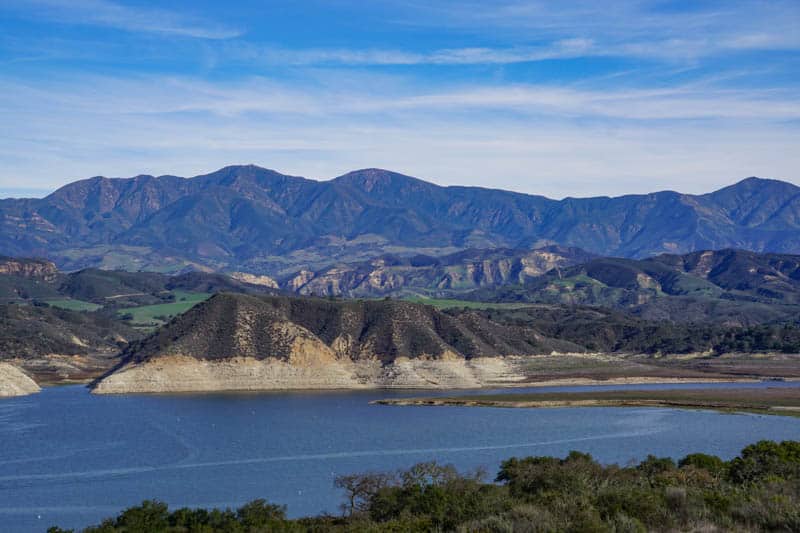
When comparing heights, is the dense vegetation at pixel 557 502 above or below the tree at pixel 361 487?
above

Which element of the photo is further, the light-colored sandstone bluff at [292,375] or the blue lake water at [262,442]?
the light-colored sandstone bluff at [292,375]

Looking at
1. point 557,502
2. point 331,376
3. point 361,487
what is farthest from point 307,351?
point 557,502

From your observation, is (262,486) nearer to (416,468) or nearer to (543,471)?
(416,468)

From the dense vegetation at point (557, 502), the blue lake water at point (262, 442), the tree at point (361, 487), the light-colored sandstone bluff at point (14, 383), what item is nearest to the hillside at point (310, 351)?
the light-colored sandstone bluff at point (14, 383)

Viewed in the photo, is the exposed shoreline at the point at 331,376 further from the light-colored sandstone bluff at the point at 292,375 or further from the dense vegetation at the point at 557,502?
the dense vegetation at the point at 557,502

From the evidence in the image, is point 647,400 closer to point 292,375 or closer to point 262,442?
point 292,375

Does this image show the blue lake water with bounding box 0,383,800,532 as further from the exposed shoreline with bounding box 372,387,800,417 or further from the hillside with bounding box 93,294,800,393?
the hillside with bounding box 93,294,800,393

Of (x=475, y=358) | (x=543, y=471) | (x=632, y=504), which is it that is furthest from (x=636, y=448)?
(x=475, y=358)
